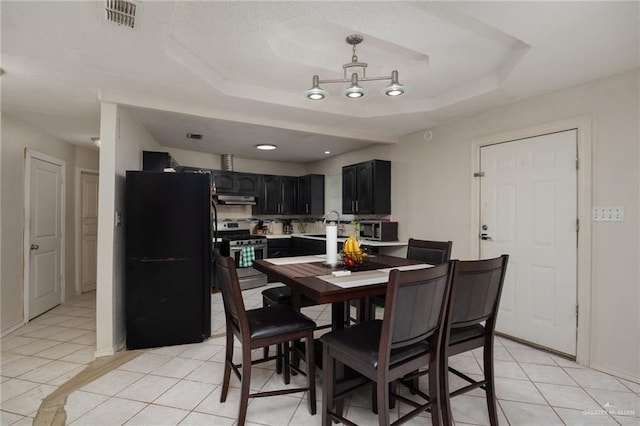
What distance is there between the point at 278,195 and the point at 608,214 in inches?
193

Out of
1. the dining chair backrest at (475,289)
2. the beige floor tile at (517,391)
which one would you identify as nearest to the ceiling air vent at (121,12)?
the dining chair backrest at (475,289)

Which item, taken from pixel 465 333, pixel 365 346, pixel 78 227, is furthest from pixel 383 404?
pixel 78 227

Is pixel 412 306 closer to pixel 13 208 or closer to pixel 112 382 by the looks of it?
pixel 112 382

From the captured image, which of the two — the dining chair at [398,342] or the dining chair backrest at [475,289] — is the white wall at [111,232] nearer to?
the dining chair at [398,342]

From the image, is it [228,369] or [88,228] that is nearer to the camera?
[228,369]

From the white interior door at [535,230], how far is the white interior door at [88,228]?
576 centimetres

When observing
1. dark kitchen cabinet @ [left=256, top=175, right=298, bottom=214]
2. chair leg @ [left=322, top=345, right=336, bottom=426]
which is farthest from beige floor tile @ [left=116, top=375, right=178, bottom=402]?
dark kitchen cabinet @ [left=256, top=175, right=298, bottom=214]

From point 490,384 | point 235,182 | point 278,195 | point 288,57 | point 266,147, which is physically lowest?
point 490,384

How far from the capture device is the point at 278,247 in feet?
19.4

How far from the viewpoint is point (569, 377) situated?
8.10ft

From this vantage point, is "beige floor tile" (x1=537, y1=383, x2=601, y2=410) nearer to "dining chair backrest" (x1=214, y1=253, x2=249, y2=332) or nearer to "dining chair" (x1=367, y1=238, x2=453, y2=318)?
"dining chair" (x1=367, y1=238, x2=453, y2=318)

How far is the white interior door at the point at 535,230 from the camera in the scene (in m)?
2.82

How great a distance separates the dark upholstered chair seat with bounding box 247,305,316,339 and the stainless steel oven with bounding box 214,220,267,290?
10.2 ft

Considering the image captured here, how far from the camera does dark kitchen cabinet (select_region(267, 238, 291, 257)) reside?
5.83 metres
